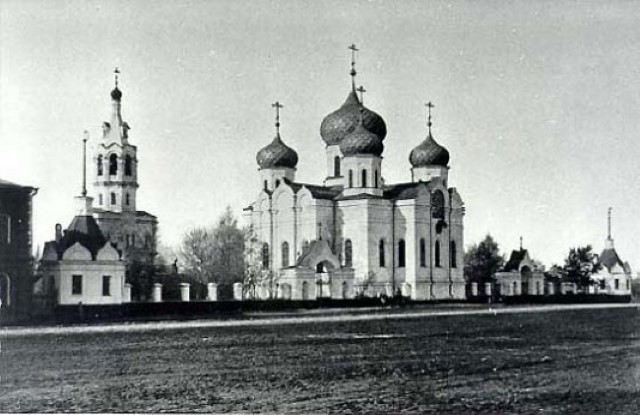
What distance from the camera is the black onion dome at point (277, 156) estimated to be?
4722 centimetres

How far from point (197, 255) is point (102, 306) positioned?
1454 cm

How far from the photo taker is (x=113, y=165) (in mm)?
46500

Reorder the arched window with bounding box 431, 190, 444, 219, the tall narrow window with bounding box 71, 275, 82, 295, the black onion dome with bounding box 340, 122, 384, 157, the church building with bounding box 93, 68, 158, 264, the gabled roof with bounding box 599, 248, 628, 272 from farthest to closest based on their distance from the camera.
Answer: the church building with bounding box 93, 68, 158, 264 < the arched window with bounding box 431, 190, 444, 219 < the black onion dome with bounding box 340, 122, 384, 157 < the tall narrow window with bounding box 71, 275, 82, 295 < the gabled roof with bounding box 599, 248, 628, 272

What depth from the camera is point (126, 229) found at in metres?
46.7

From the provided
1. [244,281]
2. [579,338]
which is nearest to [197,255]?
[244,281]

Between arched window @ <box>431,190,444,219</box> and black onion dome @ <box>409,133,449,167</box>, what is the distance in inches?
101

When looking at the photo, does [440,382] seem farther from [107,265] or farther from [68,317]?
[107,265]

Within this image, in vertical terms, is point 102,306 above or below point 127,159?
below

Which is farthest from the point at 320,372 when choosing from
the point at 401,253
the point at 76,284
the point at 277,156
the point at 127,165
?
the point at 127,165

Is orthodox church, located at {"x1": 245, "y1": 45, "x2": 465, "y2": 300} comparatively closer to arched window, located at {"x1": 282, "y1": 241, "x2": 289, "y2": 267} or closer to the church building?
arched window, located at {"x1": 282, "y1": 241, "x2": 289, "y2": 267}

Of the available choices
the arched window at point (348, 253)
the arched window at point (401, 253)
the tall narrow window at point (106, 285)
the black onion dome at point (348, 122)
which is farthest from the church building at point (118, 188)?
the tall narrow window at point (106, 285)

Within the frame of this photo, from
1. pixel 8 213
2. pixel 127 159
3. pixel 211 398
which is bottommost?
pixel 211 398

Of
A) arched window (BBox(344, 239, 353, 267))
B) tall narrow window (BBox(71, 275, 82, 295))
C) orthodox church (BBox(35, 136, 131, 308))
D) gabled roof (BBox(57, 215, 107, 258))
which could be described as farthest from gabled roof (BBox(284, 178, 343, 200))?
tall narrow window (BBox(71, 275, 82, 295))

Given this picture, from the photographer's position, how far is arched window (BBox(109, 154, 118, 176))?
151ft
